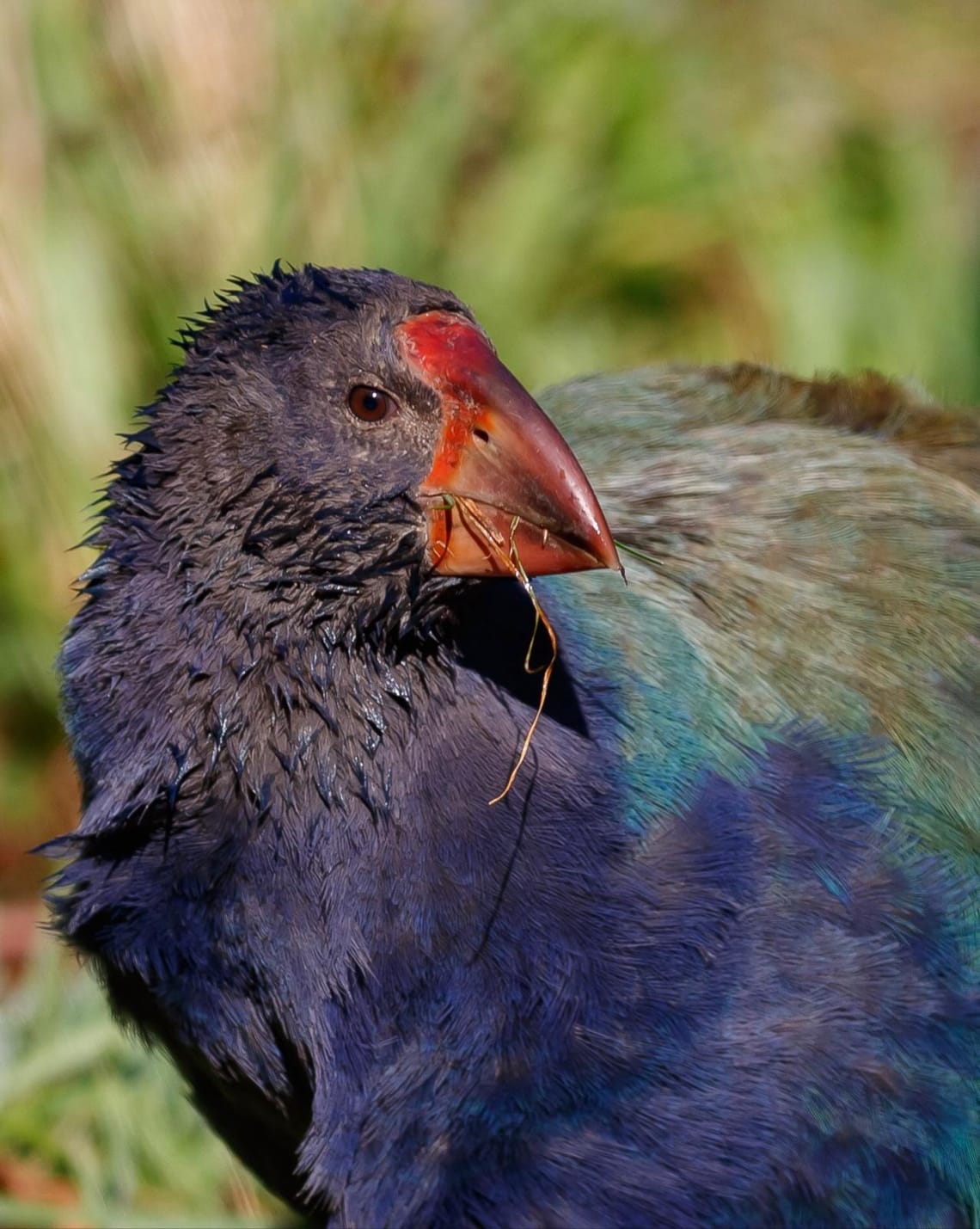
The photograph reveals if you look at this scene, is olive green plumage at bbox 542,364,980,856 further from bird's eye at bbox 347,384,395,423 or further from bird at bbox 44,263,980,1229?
bird's eye at bbox 347,384,395,423

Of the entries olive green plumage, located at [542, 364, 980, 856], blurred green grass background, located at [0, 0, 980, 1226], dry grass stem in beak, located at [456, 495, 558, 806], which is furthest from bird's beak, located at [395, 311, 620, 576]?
blurred green grass background, located at [0, 0, 980, 1226]

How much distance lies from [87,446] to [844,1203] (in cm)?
295

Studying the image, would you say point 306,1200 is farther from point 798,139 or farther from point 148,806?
point 798,139

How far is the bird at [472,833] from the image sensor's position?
2.01 metres

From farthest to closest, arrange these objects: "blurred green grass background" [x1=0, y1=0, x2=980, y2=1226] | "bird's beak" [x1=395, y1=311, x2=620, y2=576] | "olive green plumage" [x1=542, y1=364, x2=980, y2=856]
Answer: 1. "blurred green grass background" [x1=0, y1=0, x2=980, y2=1226]
2. "olive green plumage" [x1=542, y1=364, x2=980, y2=856]
3. "bird's beak" [x1=395, y1=311, x2=620, y2=576]

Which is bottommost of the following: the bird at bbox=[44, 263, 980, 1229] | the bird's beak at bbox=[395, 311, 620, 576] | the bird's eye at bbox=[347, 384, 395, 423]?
the bird at bbox=[44, 263, 980, 1229]

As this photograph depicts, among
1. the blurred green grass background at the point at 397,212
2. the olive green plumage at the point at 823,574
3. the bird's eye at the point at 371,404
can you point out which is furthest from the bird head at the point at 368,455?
the blurred green grass background at the point at 397,212

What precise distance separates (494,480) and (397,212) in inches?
110

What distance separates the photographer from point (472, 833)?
208cm

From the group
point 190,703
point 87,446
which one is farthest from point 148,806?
point 87,446

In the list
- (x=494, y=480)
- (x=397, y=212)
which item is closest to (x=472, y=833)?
(x=494, y=480)

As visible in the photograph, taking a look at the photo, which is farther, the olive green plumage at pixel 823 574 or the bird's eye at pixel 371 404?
the olive green plumage at pixel 823 574

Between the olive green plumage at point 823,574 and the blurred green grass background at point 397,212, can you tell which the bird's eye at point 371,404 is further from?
the blurred green grass background at point 397,212

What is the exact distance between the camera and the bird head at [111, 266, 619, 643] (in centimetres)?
197
